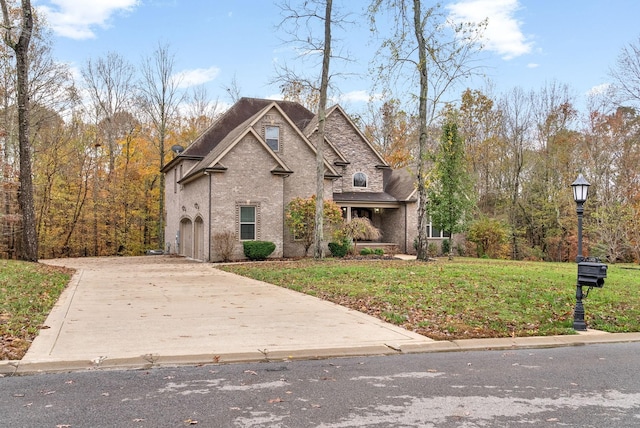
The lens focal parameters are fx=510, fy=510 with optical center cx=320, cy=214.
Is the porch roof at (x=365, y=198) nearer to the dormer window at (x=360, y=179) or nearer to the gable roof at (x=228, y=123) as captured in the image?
the dormer window at (x=360, y=179)

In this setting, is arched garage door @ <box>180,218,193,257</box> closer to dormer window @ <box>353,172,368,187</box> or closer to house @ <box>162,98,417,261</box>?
house @ <box>162,98,417,261</box>

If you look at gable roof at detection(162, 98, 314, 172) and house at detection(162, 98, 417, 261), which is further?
gable roof at detection(162, 98, 314, 172)

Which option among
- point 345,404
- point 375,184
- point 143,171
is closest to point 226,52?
point 375,184

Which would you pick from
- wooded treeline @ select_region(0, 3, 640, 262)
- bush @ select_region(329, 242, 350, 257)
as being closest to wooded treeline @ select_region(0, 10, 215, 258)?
wooded treeline @ select_region(0, 3, 640, 262)

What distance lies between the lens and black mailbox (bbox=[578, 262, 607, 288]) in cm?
845

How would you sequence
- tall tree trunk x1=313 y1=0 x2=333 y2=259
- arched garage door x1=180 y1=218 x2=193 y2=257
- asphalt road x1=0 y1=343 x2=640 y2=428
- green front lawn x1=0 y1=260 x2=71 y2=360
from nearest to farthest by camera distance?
asphalt road x1=0 y1=343 x2=640 y2=428 < green front lawn x1=0 y1=260 x2=71 y2=360 < tall tree trunk x1=313 y1=0 x2=333 y2=259 < arched garage door x1=180 y1=218 x2=193 y2=257

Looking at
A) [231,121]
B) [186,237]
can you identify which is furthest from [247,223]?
[231,121]

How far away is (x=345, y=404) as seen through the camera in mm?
4668

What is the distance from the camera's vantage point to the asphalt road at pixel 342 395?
4.26 m

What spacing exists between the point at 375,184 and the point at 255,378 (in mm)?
27074

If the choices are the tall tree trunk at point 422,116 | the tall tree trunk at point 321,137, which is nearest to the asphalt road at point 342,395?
the tall tree trunk at point 422,116

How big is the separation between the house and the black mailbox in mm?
17377

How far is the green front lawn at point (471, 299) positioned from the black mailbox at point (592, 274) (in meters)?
0.86

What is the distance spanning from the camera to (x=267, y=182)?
24.7 metres
